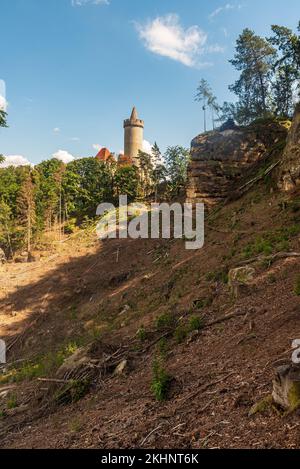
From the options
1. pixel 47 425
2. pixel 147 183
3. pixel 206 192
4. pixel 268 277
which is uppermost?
pixel 147 183

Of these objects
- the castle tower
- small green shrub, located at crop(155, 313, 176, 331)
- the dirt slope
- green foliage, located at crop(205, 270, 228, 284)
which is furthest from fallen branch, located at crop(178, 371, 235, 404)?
the castle tower

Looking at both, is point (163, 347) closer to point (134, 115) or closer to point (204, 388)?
point (204, 388)

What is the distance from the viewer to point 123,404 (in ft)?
23.9

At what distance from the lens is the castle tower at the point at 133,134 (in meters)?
74.0

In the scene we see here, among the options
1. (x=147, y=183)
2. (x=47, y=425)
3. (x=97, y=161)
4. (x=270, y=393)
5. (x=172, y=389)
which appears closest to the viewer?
(x=270, y=393)

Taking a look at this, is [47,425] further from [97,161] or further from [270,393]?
[97,161]

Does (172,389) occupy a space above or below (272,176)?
below

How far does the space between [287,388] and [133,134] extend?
73217 mm

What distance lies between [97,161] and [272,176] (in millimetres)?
43724

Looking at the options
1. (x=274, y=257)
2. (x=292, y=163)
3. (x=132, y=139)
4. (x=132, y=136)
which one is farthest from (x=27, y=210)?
(x=132, y=136)

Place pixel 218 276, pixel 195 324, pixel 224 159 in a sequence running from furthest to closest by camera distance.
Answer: pixel 224 159
pixel 218 276
pixel 195 324

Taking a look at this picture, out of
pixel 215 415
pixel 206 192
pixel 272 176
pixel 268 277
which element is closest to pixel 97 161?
pixel 206 192

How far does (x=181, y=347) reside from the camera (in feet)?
29.2

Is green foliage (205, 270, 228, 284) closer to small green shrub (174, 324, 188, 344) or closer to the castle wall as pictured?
small green shrub (174, 324, 188, 344)
